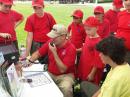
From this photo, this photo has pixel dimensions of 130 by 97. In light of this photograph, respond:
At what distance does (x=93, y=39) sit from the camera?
5121mm

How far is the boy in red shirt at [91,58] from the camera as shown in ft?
16.7

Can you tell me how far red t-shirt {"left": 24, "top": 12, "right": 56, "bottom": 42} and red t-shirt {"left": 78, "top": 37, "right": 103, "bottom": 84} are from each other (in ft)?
4.43

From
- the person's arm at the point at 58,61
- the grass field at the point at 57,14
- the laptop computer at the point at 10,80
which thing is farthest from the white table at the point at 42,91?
the grass field at the point at 57,14

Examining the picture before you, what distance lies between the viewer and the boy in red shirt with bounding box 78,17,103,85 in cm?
508

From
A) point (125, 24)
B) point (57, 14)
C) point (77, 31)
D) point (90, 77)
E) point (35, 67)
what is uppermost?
point (125, 24)

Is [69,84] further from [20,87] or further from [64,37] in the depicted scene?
[20,87]

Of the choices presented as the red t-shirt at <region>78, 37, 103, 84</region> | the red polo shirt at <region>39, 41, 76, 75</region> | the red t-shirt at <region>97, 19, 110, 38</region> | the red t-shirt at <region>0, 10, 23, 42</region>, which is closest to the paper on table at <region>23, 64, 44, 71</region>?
the red polo shirt at <region>39, 41, 76, 75</region>

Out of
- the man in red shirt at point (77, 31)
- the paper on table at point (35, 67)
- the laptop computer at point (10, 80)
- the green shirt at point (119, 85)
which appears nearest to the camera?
the green shirt at point (119, 85)

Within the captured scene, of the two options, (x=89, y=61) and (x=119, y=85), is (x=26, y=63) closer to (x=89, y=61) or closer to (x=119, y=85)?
(x=89, y=61)

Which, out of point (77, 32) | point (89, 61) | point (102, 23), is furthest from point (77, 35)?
point (89, 61)

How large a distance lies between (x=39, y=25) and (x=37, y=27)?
58 millimetres

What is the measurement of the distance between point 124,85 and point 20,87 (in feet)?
3.65

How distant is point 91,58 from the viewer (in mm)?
5172

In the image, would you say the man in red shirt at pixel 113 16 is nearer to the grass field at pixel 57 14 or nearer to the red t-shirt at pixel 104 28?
the red t-shirt at pixel 104 28
